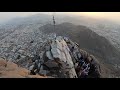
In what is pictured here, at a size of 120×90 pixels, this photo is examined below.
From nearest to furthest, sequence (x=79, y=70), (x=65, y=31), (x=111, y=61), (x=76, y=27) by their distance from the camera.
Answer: (x=79, y=70) → (x=111, y=61) → (x=65, y=31) → (x=76, y=27)
